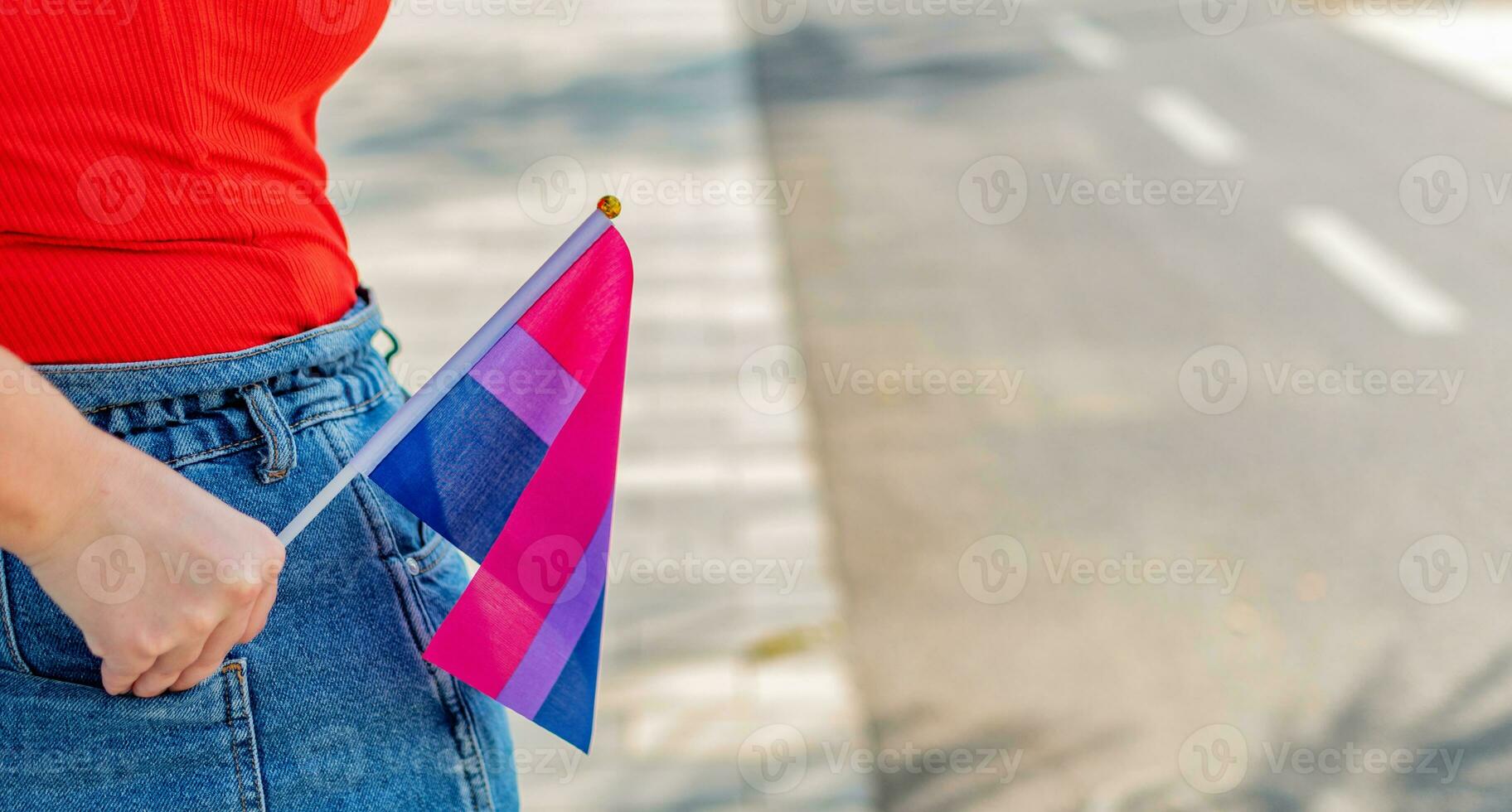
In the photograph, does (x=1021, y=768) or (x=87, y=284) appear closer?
(x=87, y=284)

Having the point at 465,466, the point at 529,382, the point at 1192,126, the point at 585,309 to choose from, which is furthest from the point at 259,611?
the point at 1192,126

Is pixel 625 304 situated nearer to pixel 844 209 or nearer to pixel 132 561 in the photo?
pixel 132 561

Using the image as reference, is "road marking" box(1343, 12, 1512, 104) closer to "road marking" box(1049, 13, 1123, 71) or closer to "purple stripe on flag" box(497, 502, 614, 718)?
"road marking" box(1049, 13, 1123, 71)

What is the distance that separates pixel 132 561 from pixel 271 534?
0.10 m

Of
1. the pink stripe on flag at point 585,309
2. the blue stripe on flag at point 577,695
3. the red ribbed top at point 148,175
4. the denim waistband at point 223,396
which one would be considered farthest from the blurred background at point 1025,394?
the red ribbed top at point 148,175

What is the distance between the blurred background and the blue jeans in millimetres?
2012

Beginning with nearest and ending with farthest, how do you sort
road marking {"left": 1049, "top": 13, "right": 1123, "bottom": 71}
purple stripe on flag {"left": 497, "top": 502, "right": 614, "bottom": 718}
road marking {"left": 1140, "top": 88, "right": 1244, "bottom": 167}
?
1. purple stripe on flag {"left": 497, "top": 502, "right": 614, "bottom": 718}
2. road marking {"left": 1140, "top": 88, "right": 1244, "bottom": 167}
3. road marking {"left": 1049, "top": 13, "right": 1123, "bottom": 71}

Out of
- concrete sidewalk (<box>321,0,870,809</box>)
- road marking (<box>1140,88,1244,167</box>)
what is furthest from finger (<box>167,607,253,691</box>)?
road marking (<box>1140,88,1244,167</box>)

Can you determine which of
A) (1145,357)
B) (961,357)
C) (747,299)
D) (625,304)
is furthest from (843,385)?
(625,304)

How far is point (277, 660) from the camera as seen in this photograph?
1.07m

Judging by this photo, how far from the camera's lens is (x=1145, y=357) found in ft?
16.3

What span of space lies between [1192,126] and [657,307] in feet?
11.4

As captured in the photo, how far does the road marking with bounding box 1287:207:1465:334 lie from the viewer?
5199 millimetres

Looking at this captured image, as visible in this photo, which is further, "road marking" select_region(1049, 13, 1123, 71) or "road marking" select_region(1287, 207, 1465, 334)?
"road marking" select_region(1049, 13, 1123, 71)
